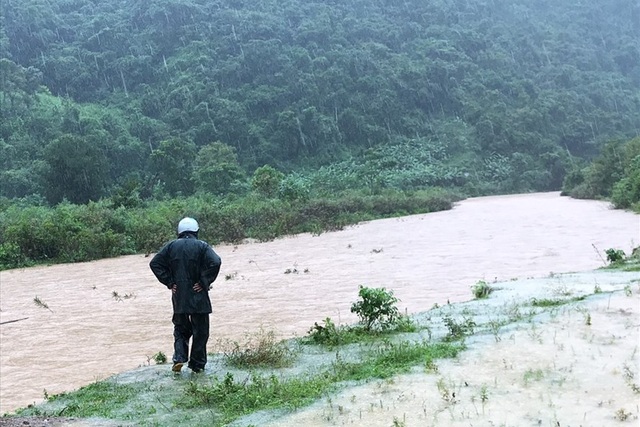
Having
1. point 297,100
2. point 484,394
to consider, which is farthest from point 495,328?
point 297,100

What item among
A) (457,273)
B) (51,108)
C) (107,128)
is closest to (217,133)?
(107,128)

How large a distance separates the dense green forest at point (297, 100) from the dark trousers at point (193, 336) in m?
27.5

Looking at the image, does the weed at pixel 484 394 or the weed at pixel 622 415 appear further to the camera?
the weed at pixel 484 394

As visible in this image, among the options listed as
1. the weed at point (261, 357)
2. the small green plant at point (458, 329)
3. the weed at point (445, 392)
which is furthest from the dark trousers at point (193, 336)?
the small green plant at point (458, 329)

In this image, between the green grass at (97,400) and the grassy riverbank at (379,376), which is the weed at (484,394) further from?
the green grass at (97,400)

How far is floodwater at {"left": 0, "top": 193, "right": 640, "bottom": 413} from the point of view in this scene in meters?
9.82

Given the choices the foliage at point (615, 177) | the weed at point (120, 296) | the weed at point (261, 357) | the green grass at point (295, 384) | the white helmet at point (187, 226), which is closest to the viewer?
the green grass at point (295, 384)

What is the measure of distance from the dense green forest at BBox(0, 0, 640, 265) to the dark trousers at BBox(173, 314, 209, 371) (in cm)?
2749

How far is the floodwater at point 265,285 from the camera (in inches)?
387

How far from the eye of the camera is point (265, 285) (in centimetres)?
1543

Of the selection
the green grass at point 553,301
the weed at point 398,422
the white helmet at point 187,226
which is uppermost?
the white helmet at point 187,226

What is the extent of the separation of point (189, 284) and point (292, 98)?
5817cm

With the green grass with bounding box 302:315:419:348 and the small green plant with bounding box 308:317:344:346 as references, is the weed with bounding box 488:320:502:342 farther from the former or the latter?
the small green plant with bounding box 308:317:344:346

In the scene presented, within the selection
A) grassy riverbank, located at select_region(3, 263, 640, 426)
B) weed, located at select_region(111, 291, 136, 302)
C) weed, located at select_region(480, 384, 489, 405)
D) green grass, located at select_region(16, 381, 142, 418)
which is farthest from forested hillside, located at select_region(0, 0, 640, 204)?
weed, located at select_region(480, 384, 489, 405)
